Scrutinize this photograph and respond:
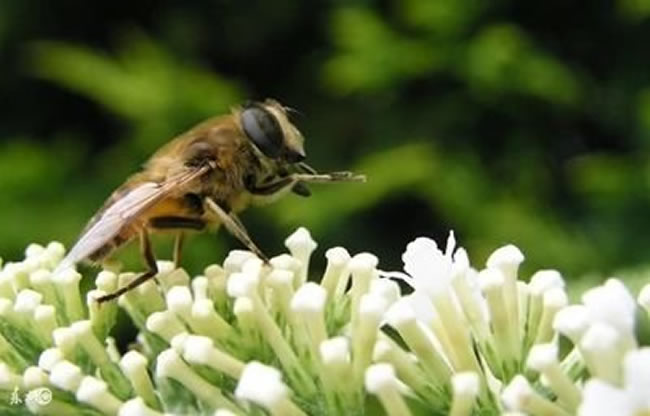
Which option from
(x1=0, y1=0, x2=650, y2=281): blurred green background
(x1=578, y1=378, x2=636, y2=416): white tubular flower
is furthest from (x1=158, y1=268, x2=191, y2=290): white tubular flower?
(x1=0, y1=0, x2=650, y2=281): blurred green background

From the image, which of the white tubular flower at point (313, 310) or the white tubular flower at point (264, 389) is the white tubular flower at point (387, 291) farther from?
the white tubular flower at point (264, 389)

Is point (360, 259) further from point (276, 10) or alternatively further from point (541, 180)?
point (276, 10)

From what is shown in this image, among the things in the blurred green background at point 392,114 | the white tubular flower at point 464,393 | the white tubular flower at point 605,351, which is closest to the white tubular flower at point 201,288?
the white tubular flower at point 464,393

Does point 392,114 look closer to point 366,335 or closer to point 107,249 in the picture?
point 107,249

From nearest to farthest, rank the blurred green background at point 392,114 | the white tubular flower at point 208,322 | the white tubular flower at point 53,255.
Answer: the white tubular flower at point 208,322 → the white tubular flower at point 53,255 → the blurred green background at point 392,114

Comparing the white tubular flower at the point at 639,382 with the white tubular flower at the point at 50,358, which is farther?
the white tubular flower at the point at 50,358

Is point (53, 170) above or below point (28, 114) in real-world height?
below

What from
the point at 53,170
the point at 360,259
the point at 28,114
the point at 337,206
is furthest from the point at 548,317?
the point at 28,114
